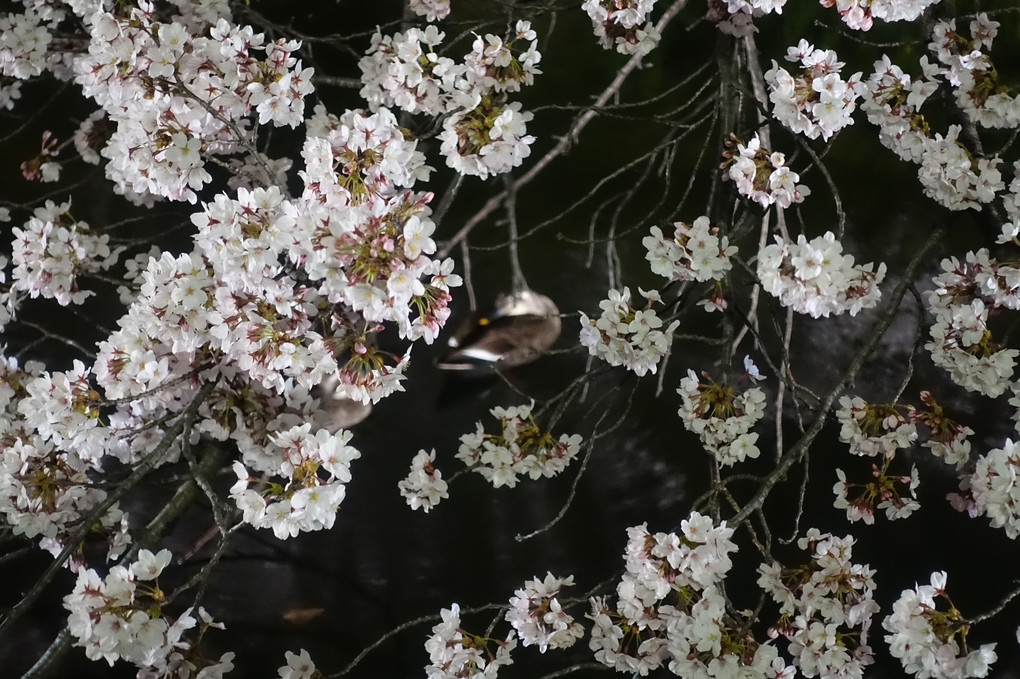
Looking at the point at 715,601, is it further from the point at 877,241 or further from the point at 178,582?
the point at 178,582

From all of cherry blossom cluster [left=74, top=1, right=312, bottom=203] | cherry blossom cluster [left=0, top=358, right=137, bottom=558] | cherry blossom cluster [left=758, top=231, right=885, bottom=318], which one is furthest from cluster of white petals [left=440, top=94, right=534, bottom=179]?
cherry blossom cluster [left=0, top=358, right=137, bottom=558]

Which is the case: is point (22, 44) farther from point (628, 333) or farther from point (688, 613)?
point (688, 613)

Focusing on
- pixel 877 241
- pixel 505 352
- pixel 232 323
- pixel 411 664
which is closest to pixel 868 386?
pixel 877 241

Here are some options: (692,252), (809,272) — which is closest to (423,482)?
(692,252)

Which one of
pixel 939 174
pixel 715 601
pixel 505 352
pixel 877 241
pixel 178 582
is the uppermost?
pixel 939 174

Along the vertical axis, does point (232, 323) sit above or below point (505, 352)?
above

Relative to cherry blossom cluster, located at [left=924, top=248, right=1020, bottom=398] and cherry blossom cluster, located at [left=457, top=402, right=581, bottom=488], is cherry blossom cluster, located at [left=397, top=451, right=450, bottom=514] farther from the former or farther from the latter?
cherry blossom cluster, located at [left=924, top=248, right=1020, bottom=398]
